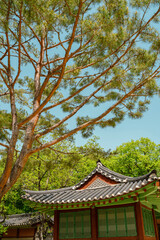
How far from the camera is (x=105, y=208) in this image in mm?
7727

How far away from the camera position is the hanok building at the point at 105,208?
6.89 meters

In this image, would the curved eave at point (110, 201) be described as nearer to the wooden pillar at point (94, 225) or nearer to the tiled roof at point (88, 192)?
the tiled roof at point (88, 192)

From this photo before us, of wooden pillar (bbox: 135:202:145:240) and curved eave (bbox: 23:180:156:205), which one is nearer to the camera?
curved eave (bbox: 23:180:156:205)

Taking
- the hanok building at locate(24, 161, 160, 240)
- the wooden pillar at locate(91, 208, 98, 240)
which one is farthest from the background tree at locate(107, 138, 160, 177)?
the wooden pillar at locate(91, 208, 98, 240)

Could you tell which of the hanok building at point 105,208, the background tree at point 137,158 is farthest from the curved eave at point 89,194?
the background tree at point 137,158

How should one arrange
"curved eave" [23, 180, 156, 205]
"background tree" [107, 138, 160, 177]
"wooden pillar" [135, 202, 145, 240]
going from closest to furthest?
"curved eave" [23, 180, 156, 205] < "wooden pillar" [135, 202, 145, 240] < "background tree" [107, 138, 160, 177]

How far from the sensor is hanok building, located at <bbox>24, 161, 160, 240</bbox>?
689 cm

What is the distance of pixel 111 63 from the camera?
668 cm

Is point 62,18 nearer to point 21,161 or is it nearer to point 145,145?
point 21,161

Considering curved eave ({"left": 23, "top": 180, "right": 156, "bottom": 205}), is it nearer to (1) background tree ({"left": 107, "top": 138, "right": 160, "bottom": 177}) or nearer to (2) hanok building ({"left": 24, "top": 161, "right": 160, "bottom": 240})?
(2) hanok building ({"left": 24, "top": 161, "right": 160, "bottom": 240})

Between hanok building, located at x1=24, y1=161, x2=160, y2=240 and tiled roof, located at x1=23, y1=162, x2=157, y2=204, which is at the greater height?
tiled roof, located at x1=23, y1=162, x2=157, y2=204

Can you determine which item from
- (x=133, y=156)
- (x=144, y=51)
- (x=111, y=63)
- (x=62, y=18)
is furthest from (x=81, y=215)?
(x=133, y=156)

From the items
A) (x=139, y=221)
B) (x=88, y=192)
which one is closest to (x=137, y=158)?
(x=88, y=192)

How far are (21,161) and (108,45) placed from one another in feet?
12.3
